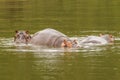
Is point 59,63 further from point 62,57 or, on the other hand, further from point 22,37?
point 22,37

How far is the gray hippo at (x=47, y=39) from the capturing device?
885 inches

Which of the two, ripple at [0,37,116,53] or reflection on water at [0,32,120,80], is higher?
reflection on water at [0,32,120,80]

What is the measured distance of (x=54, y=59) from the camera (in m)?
18.7

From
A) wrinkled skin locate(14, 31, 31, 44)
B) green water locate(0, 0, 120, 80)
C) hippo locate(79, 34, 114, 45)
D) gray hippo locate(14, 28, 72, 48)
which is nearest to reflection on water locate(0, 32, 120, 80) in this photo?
green water locate(0, 0, 120, 80)

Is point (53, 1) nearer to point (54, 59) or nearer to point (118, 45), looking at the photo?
point (118, 45)

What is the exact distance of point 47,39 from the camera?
23.4 metres

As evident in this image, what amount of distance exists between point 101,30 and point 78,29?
3.46ft

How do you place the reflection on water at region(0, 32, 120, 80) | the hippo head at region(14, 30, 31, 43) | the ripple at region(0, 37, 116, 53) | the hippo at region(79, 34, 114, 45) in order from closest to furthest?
the reflection on water at region(0, 32, 120, 80), the ripple at region(0, 37, 116, 53), the hippo at region(79, 34, 114, 45), the hippo head at region(14, 30, 31, 43)

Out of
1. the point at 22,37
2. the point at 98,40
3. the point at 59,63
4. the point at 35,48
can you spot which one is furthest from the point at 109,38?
the point at 59,63

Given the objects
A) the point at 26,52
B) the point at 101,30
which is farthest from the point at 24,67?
the point at 101,30

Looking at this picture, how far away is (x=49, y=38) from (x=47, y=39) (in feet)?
0.35

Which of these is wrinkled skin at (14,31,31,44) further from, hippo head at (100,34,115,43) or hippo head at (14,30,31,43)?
hippo head at (100,34,115,43)

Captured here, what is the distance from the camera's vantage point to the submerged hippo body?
22.8 m

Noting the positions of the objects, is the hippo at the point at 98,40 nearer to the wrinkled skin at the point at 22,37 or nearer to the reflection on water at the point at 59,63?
the reflection on water at the point at 59,63
